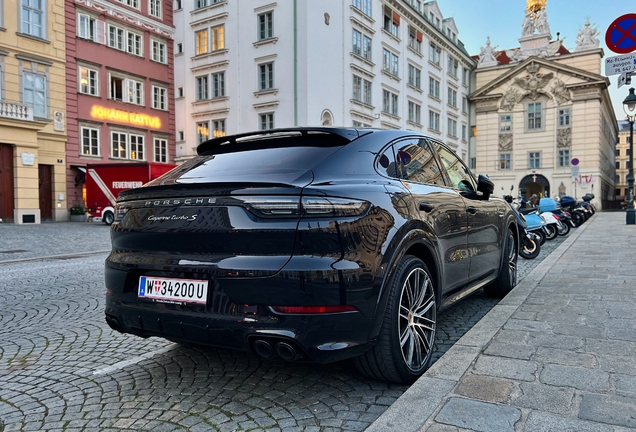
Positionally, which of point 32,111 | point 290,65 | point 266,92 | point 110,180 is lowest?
point 110,180

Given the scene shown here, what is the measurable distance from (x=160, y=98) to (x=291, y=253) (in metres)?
33.0

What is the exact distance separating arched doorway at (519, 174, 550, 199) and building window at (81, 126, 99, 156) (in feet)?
120

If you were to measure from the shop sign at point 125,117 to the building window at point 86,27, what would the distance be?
388 centimetres

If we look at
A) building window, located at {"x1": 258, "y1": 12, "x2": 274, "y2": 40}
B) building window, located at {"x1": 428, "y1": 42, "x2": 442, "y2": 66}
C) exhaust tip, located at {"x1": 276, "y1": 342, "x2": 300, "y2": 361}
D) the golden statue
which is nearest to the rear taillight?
exhaust tip, located at {"x1": 276, "y1": 342, "x2": 300, "y2": 361}

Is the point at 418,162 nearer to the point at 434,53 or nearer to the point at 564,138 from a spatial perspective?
the point at 434,53

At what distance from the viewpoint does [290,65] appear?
2852cm

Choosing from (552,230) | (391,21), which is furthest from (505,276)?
(391,21)

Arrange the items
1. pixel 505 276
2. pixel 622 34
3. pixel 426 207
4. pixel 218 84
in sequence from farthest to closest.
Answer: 1. pixel 218 84
2. pixel 622 34
3. pixel 505 276
4. pixel 426 207

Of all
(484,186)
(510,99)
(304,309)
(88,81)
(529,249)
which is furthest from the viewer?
(510,99)

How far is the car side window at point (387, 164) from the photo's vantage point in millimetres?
3211

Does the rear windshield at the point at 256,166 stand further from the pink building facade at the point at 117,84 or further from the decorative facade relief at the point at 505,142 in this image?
the decorative facade relief at the point at 505,142

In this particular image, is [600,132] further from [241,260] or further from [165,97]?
[241,260]

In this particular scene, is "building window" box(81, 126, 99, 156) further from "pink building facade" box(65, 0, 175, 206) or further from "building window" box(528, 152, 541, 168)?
"building window" box(528, 152, 541, 168)

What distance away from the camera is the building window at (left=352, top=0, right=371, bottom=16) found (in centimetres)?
3222
